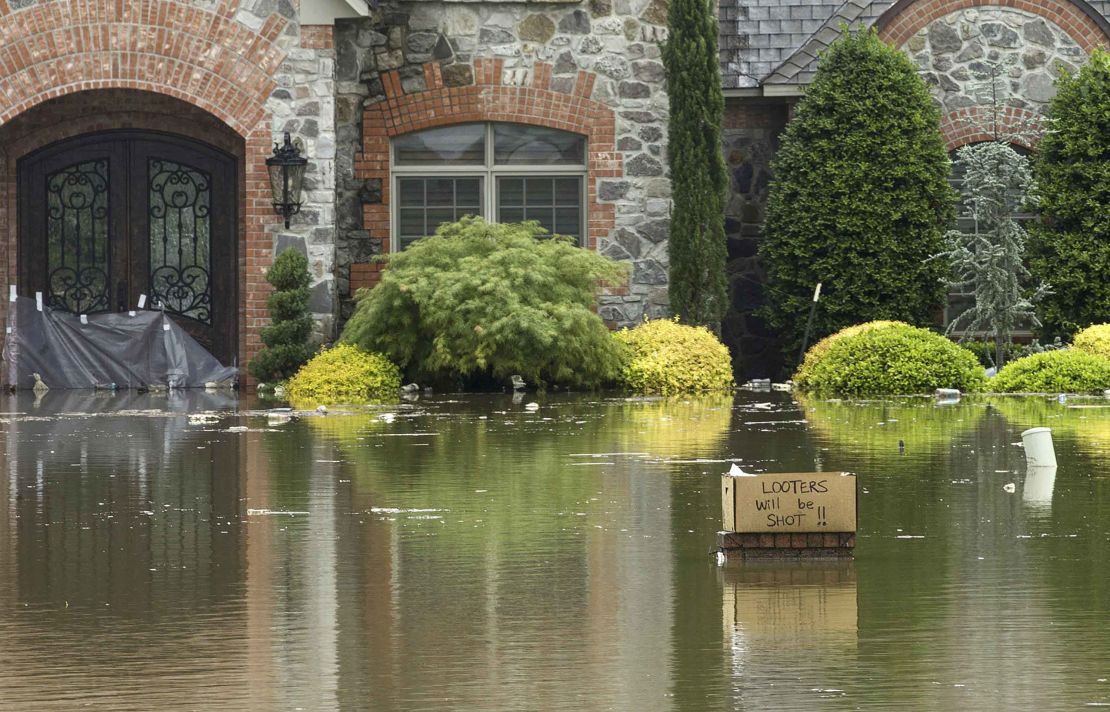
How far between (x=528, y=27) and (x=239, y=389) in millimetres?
5033

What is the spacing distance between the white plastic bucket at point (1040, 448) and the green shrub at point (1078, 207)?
9.57 meters

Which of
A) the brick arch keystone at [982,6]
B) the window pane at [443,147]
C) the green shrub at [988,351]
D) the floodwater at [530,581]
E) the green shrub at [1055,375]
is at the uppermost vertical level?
the brick arch keystone at [982,6]

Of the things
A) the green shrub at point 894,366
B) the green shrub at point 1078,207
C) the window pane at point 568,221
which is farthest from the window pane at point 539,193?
the green shrub at point 1078,207

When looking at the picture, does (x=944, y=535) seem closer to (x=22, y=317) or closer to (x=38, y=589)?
(x=38, y=589)

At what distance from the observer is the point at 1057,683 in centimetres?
564

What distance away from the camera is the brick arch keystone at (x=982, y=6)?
2162 centimetres

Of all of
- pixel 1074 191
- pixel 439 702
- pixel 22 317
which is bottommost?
pixel 439 702

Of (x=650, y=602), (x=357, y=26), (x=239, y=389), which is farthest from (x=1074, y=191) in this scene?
(x=650, y=602)

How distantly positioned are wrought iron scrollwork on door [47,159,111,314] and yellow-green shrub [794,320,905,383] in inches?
302

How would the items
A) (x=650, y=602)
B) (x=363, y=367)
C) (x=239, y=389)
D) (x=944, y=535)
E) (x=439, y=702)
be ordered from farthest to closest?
1. (x=239, y=389)
2. (x=363, y=367)
3. (x=944, y=535)
4. (x=650, y=602)
5. (x=439, y=702)

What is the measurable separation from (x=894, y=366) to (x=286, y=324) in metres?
6.12

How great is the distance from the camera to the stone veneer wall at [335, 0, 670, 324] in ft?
67.3

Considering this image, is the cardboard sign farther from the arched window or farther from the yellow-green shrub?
the arched window

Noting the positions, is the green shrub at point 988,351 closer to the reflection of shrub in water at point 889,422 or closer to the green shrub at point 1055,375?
the green shrub at point 1055,375
